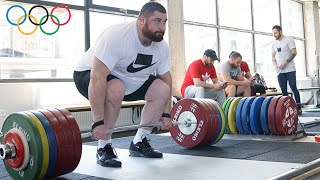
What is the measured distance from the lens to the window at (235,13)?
685cm

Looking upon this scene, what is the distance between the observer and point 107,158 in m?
2.03

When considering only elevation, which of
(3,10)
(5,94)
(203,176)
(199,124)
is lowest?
(203,176)

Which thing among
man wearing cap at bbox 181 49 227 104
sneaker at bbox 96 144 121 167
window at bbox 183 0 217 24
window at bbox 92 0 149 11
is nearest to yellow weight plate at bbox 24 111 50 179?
sneaker at bbox 96 144 121 167

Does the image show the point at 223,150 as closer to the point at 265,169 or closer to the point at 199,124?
the point at 199,124

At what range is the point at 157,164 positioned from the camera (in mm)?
2051

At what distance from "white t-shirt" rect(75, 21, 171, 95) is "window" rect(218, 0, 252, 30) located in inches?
189

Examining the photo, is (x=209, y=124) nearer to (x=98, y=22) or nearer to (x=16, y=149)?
(x=16, y=149)

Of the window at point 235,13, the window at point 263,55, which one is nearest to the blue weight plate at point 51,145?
the window at point 235,13

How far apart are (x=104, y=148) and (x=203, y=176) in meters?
0.61

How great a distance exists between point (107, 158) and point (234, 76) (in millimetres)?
2557

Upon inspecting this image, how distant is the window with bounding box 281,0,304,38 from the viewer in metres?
8.71

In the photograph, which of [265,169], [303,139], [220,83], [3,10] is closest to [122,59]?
[265,169]

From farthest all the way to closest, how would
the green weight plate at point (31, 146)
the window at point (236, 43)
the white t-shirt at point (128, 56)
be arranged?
1. the window at point (236, 43)
2. the white t-shirt at point (128, 56)
3. the green weight plate at point (31, 146)

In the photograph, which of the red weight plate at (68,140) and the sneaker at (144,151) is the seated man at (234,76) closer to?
the sneaker at (144,151)
